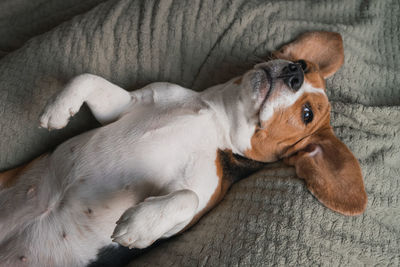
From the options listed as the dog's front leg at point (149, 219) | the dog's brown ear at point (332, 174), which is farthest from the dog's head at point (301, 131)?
the dog's front leg at point (149, 219)

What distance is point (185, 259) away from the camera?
1.64 metres

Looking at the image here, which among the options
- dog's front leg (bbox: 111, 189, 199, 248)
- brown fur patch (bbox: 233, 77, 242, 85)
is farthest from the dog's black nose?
dog's front leg (bbox: 111, 189, 199, 248)

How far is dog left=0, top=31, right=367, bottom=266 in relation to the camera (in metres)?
1.72

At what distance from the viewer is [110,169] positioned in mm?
1765

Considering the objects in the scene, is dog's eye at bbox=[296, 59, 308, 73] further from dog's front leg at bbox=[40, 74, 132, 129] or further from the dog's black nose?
dog's front leg at bbox=[40, 74, 132, 129]

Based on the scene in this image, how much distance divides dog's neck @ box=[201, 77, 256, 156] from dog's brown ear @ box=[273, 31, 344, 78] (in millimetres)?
457

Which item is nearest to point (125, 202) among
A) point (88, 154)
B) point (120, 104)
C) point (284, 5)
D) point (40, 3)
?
point (88, 154)

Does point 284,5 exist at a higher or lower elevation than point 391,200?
higher

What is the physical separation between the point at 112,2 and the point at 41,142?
111 cm

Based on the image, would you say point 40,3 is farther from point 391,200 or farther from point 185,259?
point 391,200

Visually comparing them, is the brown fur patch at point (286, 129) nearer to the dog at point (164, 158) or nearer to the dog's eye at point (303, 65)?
the dog at point (164, 158)

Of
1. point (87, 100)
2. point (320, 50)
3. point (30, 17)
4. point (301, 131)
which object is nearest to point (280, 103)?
point (301, 131)

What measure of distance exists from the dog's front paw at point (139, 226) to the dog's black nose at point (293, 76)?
96 cm

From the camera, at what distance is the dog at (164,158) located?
172cm
